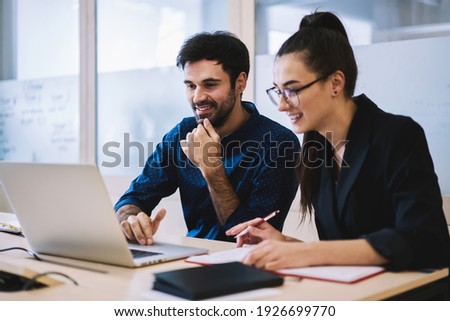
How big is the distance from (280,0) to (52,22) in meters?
2.11

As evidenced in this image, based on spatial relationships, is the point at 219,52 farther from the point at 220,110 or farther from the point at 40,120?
the point at 40,120

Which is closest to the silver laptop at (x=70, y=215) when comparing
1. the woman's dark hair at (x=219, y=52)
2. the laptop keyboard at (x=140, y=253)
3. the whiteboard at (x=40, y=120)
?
the laptop keyboard at (x=140, y=253)

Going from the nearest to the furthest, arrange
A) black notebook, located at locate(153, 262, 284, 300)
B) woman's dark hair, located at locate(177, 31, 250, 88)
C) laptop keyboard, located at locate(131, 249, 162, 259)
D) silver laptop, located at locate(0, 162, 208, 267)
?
black notebook, located at locate(153, 262, 284, 300) < silver laptop, located at locate(0, 162, 208, 267) < laptop keyboard, located at locate(131, 249, 162, 259) < woman's dark hair, located at locate(177, 31, 250, 88)

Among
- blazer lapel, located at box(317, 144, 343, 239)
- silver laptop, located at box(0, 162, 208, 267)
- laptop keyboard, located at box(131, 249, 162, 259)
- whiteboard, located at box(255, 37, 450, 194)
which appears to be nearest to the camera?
silver laptop, located at box(0, 162, 208, 267)

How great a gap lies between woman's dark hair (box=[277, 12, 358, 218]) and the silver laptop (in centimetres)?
38

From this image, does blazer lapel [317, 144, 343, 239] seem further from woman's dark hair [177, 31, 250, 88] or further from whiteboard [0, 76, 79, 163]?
whiteboard [0, 76, 79, 163]

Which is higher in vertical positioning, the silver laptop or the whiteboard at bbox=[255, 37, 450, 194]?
the whiteboard at bbox=[255, 37, 450, 194]

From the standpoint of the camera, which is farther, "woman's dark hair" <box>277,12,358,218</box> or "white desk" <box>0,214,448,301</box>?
"woman's dark hair" <box>277,12,358,218</box>

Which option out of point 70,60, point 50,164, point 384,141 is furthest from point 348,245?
point 70,60

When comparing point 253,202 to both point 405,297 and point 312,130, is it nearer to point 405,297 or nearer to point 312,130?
point 312,130

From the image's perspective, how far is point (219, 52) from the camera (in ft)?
7.43

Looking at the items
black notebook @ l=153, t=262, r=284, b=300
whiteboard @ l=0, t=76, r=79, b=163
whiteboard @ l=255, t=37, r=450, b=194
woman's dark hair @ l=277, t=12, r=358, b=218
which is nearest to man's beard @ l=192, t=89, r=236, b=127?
woman's dark hair @ l=277, t=12, r=358, b=218

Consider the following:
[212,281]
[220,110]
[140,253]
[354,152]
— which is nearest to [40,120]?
[220,110]

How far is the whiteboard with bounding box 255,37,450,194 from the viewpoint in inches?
103
